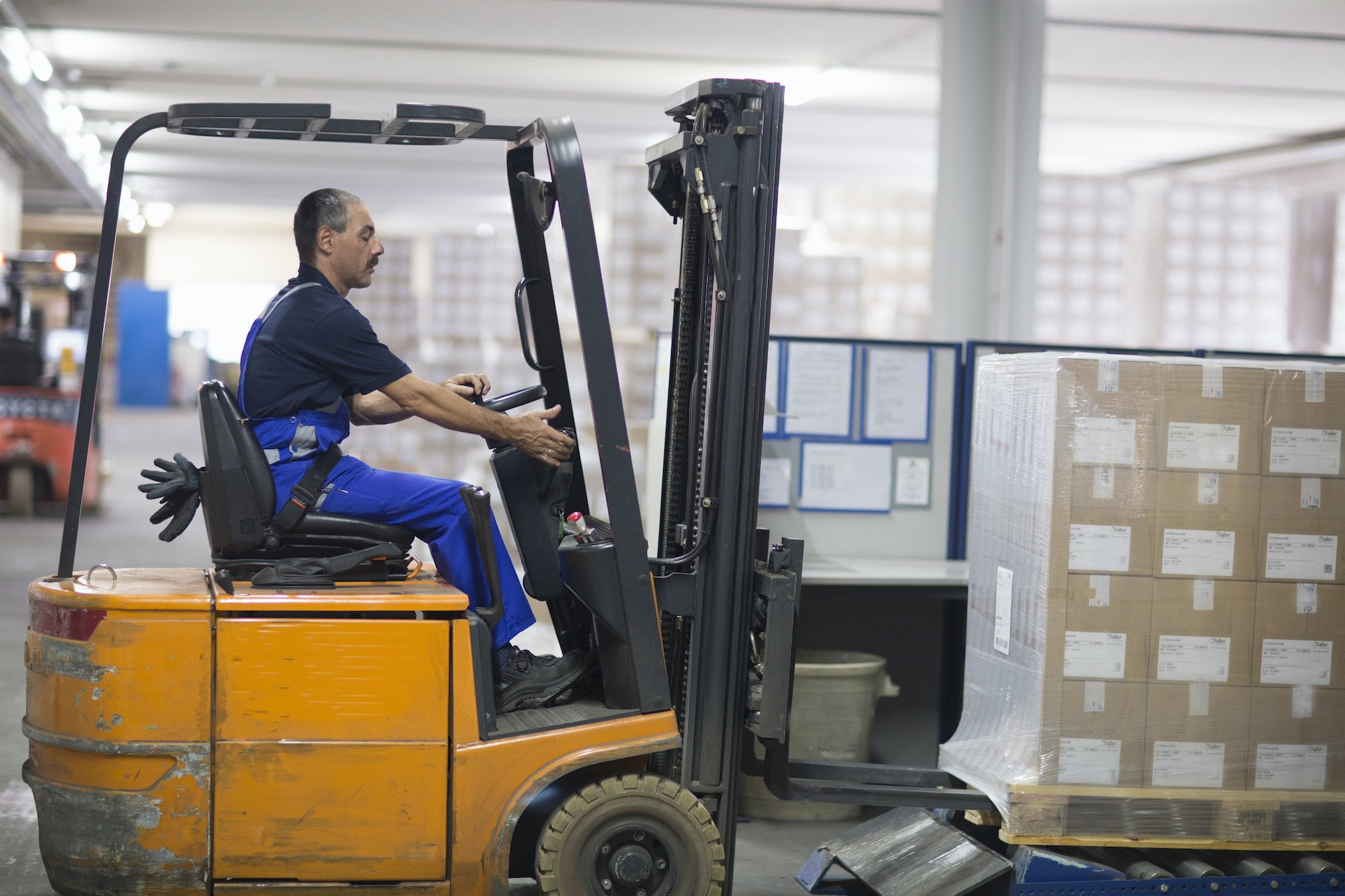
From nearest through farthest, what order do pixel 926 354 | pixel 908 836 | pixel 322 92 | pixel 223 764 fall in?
pixel 223 764 < pixel 908 836 < pixel 926 354 < pixel 322 92

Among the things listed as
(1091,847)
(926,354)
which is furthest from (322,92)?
(1091,847)

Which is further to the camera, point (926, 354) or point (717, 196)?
point (926, 354)

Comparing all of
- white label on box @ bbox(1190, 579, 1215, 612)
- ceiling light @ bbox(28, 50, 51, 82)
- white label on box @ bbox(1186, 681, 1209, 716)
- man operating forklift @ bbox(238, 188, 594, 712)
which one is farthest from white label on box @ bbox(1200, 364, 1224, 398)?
ceiling light @ bbox(28, 50, 51, 82)

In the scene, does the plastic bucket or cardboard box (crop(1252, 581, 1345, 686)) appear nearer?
cardboard box (crop(1252, 581, 1345, 686))

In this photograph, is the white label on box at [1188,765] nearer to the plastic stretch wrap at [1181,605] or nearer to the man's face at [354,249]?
the plastic stretch wrap at [1181,605]

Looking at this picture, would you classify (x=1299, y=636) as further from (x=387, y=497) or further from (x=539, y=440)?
(x=387, y=497)

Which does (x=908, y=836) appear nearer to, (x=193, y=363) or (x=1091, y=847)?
(x=1091, y=847)

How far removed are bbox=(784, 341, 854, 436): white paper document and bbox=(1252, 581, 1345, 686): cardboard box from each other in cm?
188

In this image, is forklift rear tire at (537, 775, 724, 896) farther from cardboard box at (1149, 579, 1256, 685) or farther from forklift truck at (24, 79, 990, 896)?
cardboard box at (1149, 579, 1256, 685)

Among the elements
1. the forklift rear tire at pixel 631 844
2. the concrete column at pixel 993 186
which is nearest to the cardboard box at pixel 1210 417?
the forklift rear tire at pixel 631 844

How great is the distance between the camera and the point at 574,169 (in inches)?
120

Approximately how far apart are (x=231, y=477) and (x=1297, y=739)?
9.35 feet

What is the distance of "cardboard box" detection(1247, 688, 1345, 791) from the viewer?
3.48 meters

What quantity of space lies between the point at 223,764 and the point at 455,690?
537mm
